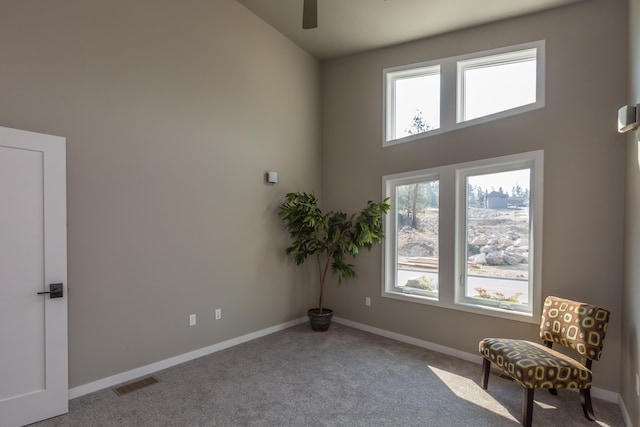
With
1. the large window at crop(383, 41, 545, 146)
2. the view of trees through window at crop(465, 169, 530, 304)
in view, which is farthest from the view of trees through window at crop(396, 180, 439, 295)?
the large window at crop(383, 41, 545, 146)

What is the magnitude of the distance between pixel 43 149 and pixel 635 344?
14.8 feet

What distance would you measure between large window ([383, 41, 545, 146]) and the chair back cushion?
6.13ft

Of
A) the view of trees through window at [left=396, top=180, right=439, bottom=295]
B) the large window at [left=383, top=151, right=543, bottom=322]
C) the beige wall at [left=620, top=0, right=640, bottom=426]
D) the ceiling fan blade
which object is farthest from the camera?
the view of trees through window at [left=396, top=180, right=439, bottom=295]

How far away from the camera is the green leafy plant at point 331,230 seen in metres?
4.31

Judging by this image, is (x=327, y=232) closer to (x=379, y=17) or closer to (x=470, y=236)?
(x=470, y=236)

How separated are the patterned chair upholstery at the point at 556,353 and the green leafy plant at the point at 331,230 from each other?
73.6 inches

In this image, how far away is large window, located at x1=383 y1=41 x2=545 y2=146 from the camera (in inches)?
135

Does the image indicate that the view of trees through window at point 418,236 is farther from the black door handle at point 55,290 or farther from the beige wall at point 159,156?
the black door handle at point 55,290

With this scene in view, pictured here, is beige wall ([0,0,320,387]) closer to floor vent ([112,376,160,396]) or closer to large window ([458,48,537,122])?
floor vent ([112,376,160,396])

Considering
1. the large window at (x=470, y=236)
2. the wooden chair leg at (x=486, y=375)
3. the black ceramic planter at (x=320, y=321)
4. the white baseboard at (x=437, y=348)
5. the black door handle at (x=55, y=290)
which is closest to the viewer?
the black door handle at (x=55, y=290)

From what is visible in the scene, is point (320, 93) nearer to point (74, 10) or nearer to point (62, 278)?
point (74, 10)

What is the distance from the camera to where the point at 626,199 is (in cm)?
277

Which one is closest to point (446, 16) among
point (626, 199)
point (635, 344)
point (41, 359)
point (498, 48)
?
point (498, 48)

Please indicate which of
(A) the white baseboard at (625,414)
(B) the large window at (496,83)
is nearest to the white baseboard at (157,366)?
(A) the white baseboard at (625,414)
